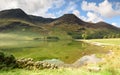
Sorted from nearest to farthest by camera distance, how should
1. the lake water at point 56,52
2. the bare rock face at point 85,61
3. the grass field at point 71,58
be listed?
the grass field at point 71,58
the bare rock face at point 85,61
the lake water at point 56,52

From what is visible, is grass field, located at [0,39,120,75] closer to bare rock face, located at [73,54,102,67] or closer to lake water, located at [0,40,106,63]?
lake water, located at [0,40,106,63]

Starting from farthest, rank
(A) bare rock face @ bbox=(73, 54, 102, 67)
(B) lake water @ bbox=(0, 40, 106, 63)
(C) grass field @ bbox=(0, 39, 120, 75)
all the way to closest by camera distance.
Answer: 1. (B) lake water @ bbox=(0, 40, 106, 63)
2. (A) bare rock face @ bbox=(73, 54, 102, 67)
3. (C) grass field @ bbox=(0, 39, 120, 75)

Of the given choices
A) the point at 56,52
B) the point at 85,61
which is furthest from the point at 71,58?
the point at 56,52

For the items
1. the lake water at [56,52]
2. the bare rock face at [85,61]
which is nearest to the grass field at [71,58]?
the lake water at [56,52]

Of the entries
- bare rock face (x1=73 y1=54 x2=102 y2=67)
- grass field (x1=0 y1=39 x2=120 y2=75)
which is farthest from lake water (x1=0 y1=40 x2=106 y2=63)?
bare rock face (x1=73 y1=54 x2=102 y2=67)

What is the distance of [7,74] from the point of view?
23.9 m

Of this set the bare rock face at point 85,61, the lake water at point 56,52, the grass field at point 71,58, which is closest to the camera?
the grass field at point 71,58

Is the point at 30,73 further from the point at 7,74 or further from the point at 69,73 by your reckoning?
the point at 69,73

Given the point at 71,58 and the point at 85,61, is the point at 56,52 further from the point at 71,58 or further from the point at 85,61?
the point at 85,61

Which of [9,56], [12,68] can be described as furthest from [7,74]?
[9,56]

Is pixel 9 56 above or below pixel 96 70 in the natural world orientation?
above

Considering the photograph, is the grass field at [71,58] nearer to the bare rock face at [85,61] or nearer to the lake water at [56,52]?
the lake water at [56,52]

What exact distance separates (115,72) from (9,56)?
1274 cm

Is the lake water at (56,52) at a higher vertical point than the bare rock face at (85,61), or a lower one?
lower
